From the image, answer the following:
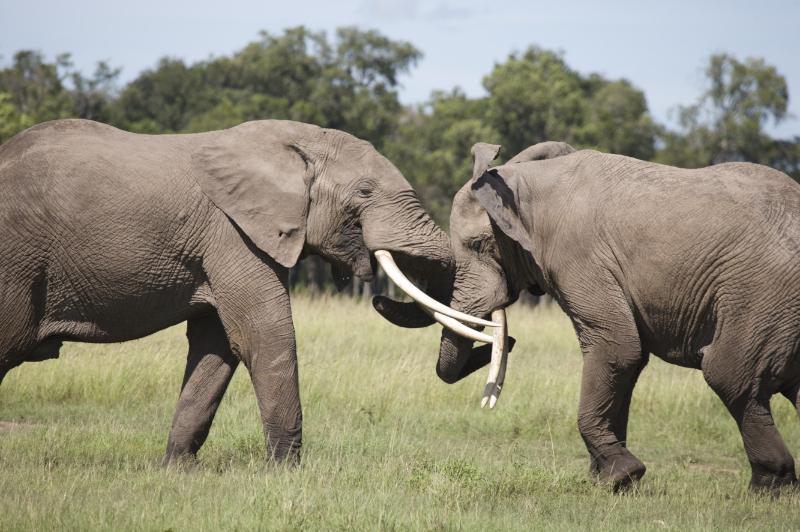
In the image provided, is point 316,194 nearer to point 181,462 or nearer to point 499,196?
point 499,196

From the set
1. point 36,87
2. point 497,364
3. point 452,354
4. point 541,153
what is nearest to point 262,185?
point 452,354

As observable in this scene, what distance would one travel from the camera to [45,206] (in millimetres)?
4805

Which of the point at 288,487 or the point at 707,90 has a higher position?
the point at 707,90

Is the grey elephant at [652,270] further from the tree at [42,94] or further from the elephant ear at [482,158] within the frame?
the tree at [42,94]

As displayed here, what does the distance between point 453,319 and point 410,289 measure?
17.4 inches

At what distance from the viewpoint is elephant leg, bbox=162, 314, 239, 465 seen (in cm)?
563

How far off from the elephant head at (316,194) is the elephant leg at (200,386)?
0.97 meters

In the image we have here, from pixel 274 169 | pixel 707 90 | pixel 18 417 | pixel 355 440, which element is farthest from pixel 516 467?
pixel 707 90

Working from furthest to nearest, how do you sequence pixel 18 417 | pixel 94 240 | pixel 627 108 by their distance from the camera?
1. pixel 627 108
2. pixel 18 417
3. pixel 94 240

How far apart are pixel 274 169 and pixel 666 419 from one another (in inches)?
209

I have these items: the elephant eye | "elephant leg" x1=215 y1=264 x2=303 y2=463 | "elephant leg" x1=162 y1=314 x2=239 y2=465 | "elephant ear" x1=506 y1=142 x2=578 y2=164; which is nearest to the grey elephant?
"elephant ear" x1=506 y1=142 x2=578 y2=164

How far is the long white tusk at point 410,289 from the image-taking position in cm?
541

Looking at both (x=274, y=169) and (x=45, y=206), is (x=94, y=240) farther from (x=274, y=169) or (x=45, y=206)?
(x=274, y=169)

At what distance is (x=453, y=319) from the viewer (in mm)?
5723
